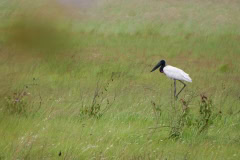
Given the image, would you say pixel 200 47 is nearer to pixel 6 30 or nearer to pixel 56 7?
pixel 56 7

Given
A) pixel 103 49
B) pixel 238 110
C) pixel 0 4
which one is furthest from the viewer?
pixel 0 4

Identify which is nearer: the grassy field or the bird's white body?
the grassy field

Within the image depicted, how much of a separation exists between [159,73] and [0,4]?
9896 millimetres

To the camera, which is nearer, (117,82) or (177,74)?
(177,74)

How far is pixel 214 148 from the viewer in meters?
5.48

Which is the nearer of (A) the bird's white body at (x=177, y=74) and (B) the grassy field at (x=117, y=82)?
(B) the grassy field at (x=117, y=82)

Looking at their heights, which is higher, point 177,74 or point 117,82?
point 177,74

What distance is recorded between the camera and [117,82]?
9.20 metres

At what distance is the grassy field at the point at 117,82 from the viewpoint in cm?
543

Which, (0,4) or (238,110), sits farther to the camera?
(0,4)

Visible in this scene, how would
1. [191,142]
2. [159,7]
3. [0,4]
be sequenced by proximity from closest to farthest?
[191,142]
[0,4]
[159,7]

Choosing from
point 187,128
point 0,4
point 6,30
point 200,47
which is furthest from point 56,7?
point 187,128

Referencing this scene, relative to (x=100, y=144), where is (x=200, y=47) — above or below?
below

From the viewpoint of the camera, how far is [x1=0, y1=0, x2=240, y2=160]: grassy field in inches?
214
